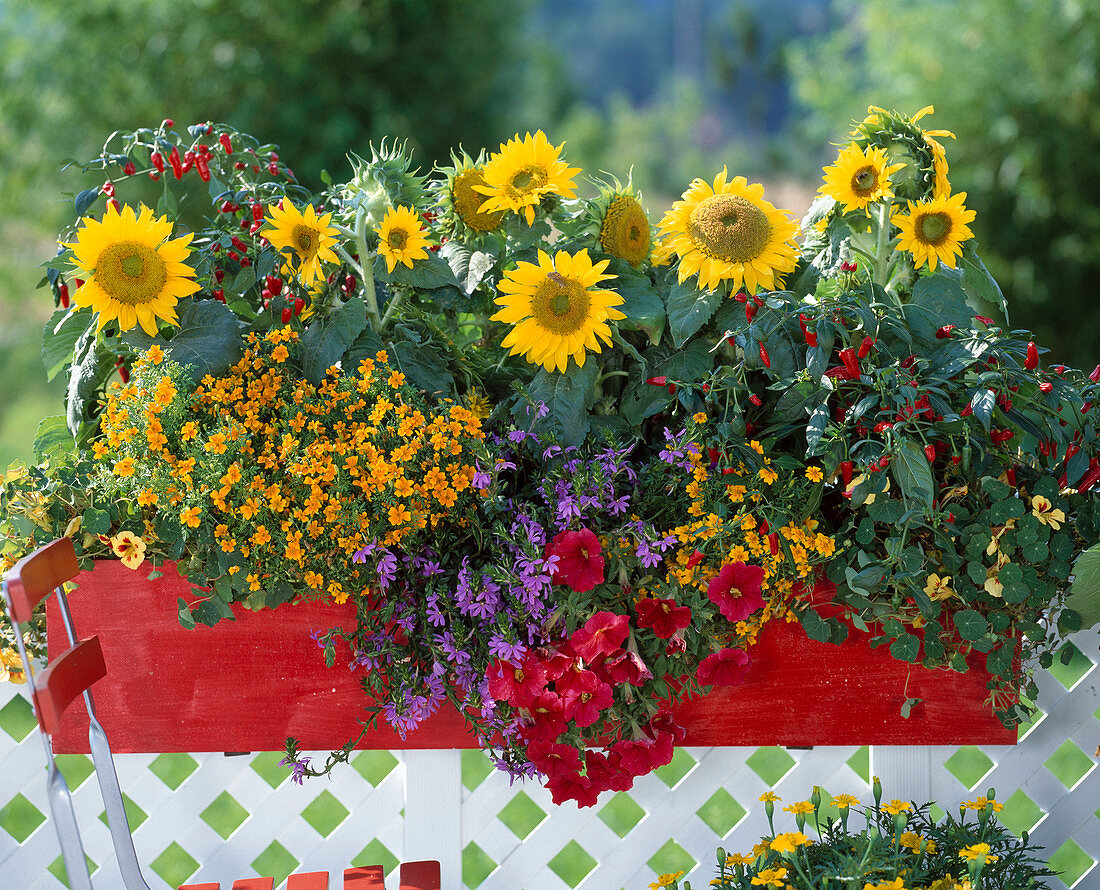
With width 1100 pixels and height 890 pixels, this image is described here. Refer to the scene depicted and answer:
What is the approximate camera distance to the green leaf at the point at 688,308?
106cm

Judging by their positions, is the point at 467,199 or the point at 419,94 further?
the point at 419,94

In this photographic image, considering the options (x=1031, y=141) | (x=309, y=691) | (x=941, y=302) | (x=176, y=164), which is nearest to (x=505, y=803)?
(x=309, y=691)

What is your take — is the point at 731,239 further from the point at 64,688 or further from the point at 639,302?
the point at 64,688

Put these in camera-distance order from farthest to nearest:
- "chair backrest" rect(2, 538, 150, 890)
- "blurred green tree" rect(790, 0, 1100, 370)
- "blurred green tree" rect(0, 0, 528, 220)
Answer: "blurred green tree" rect(0, 0, 528, 220)
"blurred green tree" rect(790, 0, 1100, 370)
"chair backrest" rect(2, 538, 150, 890)

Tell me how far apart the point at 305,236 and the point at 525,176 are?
0.26 meters

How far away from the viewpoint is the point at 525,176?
108 centimetres

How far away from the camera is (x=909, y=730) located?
3.62 ft

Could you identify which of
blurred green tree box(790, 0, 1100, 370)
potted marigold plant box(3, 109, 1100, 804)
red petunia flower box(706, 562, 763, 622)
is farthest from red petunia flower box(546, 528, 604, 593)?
blurred green tree box(790, 0, 1100, 370)

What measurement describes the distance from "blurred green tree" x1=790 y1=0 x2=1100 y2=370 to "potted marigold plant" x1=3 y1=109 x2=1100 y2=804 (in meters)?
2.41

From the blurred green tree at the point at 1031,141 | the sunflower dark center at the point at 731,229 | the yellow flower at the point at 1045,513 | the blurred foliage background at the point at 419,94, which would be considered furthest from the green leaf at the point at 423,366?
the blurred green tree at the point at 1031,141

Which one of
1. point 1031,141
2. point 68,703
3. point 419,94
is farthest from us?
point 419,94

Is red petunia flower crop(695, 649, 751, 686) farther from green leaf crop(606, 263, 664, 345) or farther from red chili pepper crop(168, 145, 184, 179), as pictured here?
red chili pepper crop(168, 145, 184, 179)

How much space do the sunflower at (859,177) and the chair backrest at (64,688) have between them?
36.9 inches

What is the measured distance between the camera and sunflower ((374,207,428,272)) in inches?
41.5
